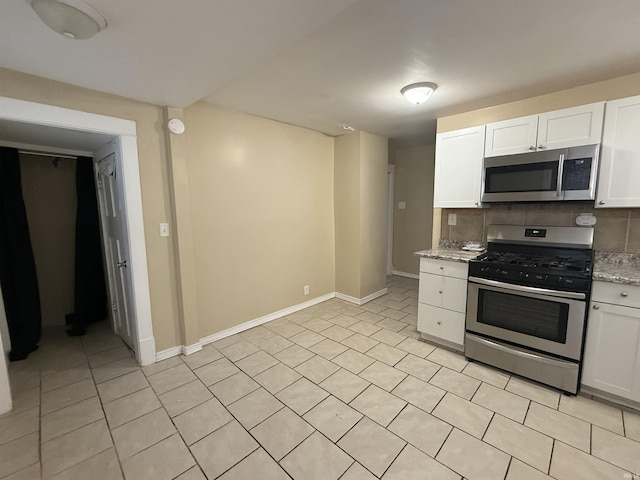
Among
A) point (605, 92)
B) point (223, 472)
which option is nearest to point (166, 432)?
point (223, 472)

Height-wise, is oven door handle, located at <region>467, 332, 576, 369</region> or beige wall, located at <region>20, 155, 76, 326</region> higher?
beige wall, located at <region>20, 155, 76, 326</region>

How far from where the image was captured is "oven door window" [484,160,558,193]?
7.57 ft

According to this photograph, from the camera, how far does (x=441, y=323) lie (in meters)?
2.75

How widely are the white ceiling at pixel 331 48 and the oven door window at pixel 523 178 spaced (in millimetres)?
655

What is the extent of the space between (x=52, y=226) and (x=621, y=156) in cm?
551

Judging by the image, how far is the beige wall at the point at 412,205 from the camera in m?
4.89

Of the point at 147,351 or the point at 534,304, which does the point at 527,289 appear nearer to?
the point at 534,304

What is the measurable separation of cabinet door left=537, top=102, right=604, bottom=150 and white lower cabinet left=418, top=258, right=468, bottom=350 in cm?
125

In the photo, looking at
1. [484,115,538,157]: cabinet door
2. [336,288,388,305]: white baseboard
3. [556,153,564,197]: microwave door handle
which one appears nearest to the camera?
[556,153,564,197]: microwave door handle

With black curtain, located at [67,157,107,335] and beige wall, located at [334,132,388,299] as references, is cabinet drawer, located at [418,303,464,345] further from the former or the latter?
black curtain, located at [67,157,107,335]

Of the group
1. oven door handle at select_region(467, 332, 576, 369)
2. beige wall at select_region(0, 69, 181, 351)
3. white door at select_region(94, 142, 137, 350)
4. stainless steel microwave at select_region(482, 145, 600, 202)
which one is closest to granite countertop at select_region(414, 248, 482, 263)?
stainless steel microwave at select_region(482, 145, 600, 202)

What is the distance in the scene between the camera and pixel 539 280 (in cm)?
212

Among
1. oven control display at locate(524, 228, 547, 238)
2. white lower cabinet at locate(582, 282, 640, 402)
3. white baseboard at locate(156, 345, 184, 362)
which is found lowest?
white baseboard at locate(156, 345, 184, 362)

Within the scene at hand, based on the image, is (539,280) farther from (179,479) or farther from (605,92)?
(179,479)
